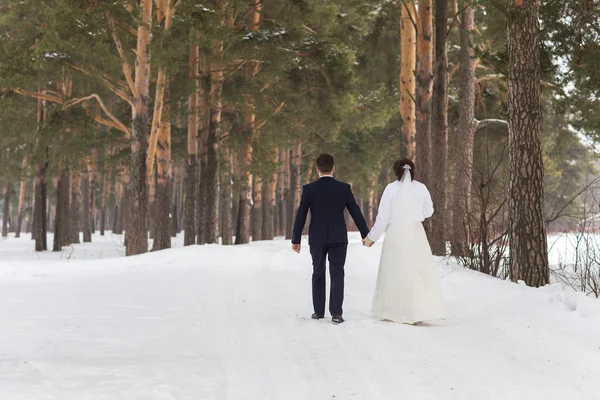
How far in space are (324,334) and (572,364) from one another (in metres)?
2.32

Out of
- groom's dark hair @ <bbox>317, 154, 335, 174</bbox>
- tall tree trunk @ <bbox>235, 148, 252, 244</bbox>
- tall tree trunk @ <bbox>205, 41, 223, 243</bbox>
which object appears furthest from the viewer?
tall tree trunk @ <bbox>235, 148, 252, 244</bbox>

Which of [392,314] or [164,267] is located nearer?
[392,314]

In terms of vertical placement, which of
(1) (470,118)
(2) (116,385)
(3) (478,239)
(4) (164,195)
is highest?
(1) (470,118)

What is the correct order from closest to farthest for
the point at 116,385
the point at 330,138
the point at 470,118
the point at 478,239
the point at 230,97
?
the point at 116,385 → the point at 478,239 → the point at 470,118 → the point at 230,97 → the point at 330,138

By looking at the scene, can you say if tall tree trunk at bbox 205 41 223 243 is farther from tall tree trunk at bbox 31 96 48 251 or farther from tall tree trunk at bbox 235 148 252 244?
tall tree trunk at bbox 31 96 48 251

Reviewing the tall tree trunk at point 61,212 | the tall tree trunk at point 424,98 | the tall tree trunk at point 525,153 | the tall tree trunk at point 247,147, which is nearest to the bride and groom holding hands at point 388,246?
the tall tree trunk at point 525,153

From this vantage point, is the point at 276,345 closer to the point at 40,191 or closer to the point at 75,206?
the point at 40,191

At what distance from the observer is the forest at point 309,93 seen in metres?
9.20

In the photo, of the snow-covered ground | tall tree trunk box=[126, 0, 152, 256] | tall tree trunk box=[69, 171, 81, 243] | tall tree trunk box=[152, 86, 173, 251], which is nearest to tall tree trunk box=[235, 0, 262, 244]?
tall tree trunk box=[152, 86, 173, 251]

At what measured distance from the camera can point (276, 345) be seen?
226 inches

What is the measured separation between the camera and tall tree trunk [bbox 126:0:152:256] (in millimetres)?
16219

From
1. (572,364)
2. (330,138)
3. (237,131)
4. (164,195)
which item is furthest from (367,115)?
(572,364)

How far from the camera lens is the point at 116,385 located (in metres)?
4.45

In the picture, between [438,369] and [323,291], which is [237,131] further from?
[438,369]
